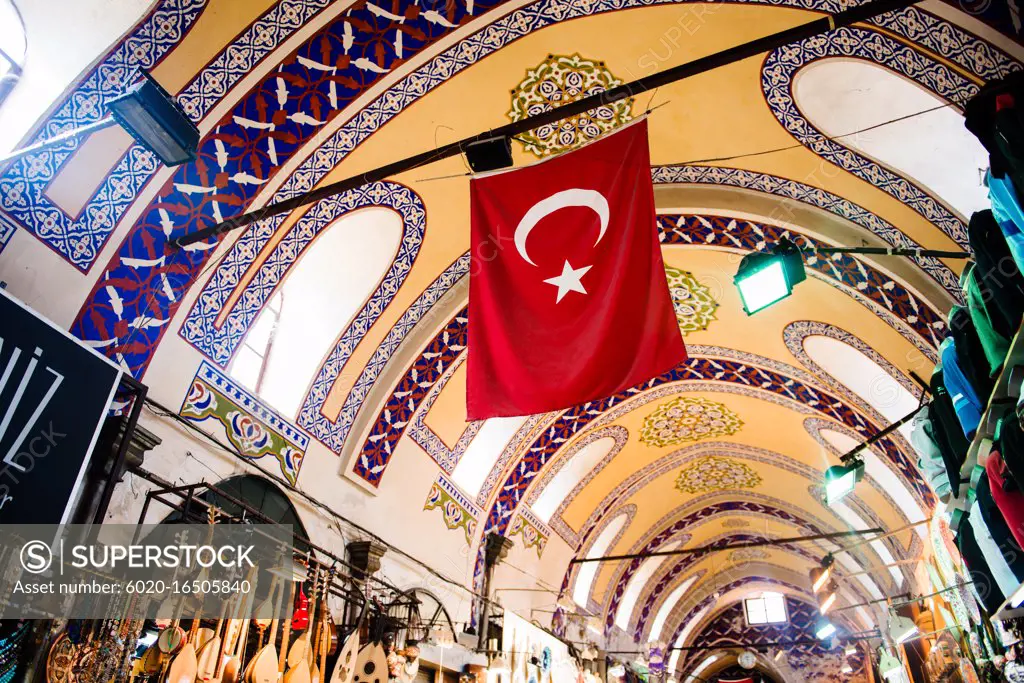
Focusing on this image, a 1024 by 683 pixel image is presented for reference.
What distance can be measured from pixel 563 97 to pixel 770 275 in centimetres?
244

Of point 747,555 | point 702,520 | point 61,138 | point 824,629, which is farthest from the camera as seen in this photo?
point 747,555

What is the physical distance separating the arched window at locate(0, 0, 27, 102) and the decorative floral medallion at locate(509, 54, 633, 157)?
363cm

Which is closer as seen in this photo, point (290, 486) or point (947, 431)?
point (947, 431)

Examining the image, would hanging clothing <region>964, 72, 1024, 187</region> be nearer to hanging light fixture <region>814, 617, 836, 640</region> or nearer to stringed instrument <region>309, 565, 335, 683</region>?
stringed instrument <region>309, 565, 335, 683</region>

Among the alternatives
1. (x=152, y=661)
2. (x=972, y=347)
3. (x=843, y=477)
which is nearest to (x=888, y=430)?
(x=843, y=477)

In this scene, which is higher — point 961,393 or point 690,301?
point 690,301

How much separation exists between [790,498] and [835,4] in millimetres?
12454

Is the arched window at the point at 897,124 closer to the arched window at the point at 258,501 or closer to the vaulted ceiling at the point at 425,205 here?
the vaulted ceiling at the point at 425,205

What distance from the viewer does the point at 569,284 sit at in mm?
3938

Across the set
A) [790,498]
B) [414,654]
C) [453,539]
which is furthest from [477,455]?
[790,498]

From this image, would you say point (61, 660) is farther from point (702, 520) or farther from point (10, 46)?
point (702, 520)

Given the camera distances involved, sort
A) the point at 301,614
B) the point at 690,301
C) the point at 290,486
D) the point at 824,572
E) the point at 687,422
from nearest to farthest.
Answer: the point at 301,614 → the point at 290,486 → the point at 690,301 → the point at 687,422 → the point at 824,572

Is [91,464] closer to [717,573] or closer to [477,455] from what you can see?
[477,455]

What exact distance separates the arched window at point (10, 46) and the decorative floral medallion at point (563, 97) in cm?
363
